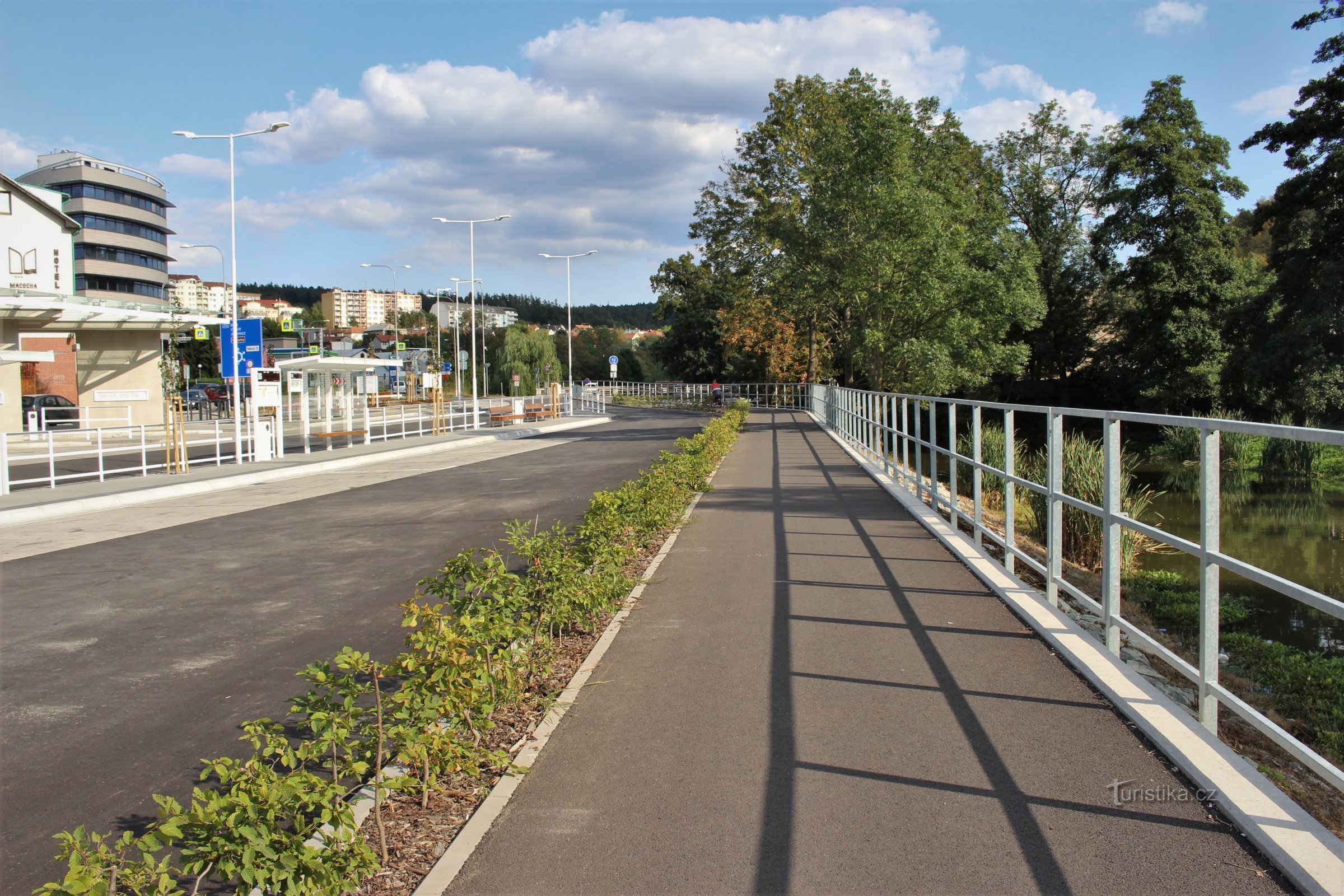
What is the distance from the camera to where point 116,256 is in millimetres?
100688

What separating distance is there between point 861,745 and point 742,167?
47435mm

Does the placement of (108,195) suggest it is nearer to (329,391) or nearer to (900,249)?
(329,391)

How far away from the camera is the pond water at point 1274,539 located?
33.5 feet

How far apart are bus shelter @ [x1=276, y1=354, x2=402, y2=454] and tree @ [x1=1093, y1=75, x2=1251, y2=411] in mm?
32753

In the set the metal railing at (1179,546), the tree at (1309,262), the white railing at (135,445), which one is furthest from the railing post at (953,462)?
the tree at (1309,262)

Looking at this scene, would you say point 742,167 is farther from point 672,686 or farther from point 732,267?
point 672,686

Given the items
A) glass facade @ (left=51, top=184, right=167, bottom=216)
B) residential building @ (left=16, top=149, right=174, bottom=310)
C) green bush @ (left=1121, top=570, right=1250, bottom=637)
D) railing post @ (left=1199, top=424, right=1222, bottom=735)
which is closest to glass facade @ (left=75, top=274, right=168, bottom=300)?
residential building @ (left=16, top=149, right=174, bottom=310)

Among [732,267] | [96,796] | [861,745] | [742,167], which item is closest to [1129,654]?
[861,745]

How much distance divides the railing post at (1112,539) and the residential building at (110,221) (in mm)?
104226

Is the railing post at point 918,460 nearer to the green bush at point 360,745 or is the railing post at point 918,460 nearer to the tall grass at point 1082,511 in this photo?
the tall grass at point 1082,511

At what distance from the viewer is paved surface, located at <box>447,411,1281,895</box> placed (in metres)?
3.37

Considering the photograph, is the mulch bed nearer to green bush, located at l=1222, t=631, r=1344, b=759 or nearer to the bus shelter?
green bush, located at l=1222, t=631, r=1344, b=759

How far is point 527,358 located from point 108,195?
5566 cm

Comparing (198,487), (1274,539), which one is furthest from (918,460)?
(198,487)
